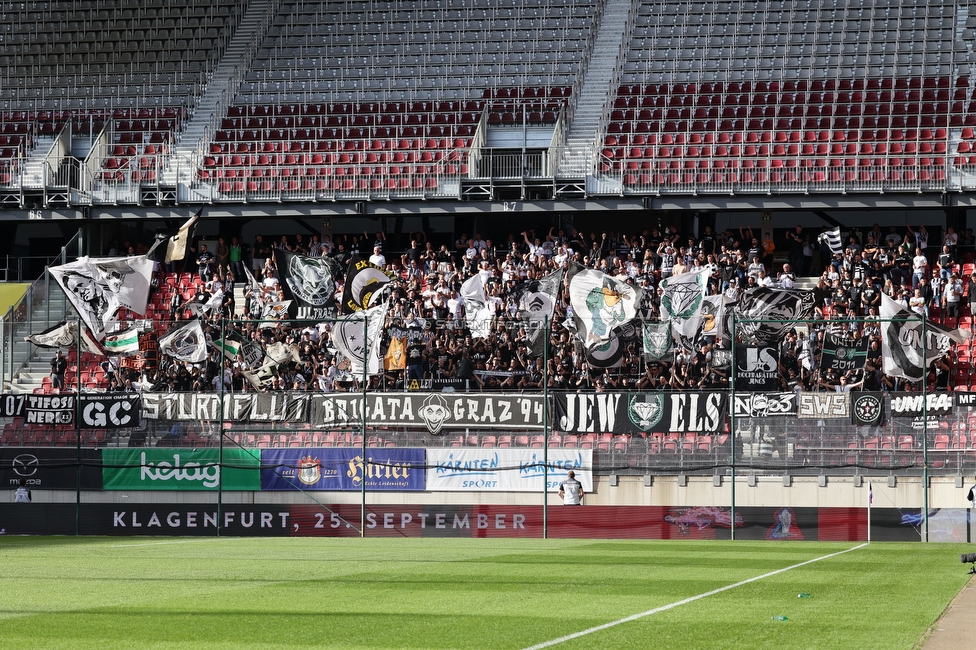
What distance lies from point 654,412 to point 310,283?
1114 centimetres

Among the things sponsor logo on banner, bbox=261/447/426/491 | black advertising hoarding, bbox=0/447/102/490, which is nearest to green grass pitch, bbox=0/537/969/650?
sponsor logo on banner, bbox=261/447/426/491

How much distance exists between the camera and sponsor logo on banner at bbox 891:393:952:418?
25.3m

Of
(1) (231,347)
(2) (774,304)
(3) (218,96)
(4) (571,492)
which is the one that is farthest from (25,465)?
(3) (218,96)

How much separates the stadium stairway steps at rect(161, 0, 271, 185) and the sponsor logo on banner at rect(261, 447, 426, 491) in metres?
13.9

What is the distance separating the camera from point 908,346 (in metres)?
26.3

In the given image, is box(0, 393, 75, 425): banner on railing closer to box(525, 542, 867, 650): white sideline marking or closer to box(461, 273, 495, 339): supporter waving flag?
box(461, 273, 495, 339): supporter waving flag

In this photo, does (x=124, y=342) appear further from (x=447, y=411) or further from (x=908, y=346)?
(x=908, y=346)

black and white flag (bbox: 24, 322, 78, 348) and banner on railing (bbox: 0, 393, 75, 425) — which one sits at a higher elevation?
black and white flag (bbox: 24, 322, 78, 348)

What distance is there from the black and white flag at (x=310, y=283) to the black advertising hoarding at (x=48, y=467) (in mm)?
7482

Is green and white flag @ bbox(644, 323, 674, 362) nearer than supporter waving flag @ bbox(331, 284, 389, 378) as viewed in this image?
Yes

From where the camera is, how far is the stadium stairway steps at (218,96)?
38844 millimetres

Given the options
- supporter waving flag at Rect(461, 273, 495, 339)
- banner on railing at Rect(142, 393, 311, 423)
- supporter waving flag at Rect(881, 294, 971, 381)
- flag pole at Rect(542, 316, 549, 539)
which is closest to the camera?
supporter waving flag at Rect(881, 294, 971, 381)

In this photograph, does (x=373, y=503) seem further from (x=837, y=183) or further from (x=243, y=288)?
(x=837, y=183)

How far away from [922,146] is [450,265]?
1348 cm
